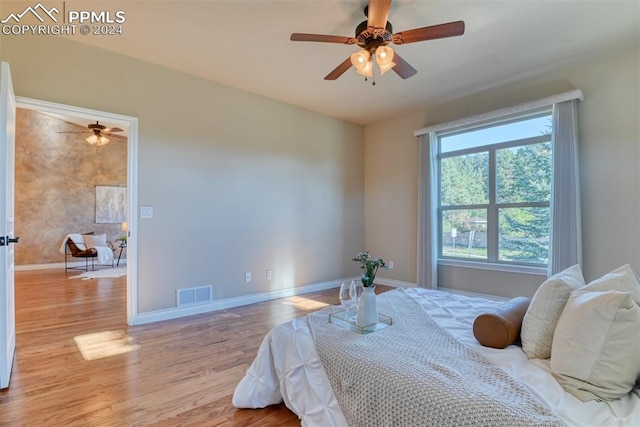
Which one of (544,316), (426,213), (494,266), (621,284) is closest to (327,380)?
(544,316)

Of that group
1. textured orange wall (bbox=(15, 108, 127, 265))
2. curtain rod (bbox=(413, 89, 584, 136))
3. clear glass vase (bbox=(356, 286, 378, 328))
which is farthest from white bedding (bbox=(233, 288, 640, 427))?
textured orange wall (bbox=(15, 108, 127, 265))

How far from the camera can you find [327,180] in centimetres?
518

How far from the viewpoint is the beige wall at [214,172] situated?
10.2 ft

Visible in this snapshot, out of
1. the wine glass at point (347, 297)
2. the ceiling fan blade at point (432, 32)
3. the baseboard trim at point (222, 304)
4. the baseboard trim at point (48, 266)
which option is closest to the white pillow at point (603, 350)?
the wine glass at point (347, 297)

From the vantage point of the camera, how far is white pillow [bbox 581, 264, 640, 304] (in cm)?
124

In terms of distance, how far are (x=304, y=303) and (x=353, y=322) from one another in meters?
→ 2.52

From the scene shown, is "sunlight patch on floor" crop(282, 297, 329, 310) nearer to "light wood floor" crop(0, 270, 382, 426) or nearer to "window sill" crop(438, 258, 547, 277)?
"light wood floor" crop(0, 270, 382, 426)

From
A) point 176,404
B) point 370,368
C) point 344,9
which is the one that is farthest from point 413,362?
point 344,9

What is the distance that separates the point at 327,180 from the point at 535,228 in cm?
297

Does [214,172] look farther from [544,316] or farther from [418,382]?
A: [544,316]

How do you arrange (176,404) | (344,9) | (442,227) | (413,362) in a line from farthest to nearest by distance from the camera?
(442,227), (344,9), (176,404), (413,362)

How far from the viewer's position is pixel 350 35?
2895mm

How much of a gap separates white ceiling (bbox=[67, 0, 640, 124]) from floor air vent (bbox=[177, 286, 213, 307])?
2.61 metres

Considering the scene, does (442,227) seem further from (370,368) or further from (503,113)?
(370,368)
